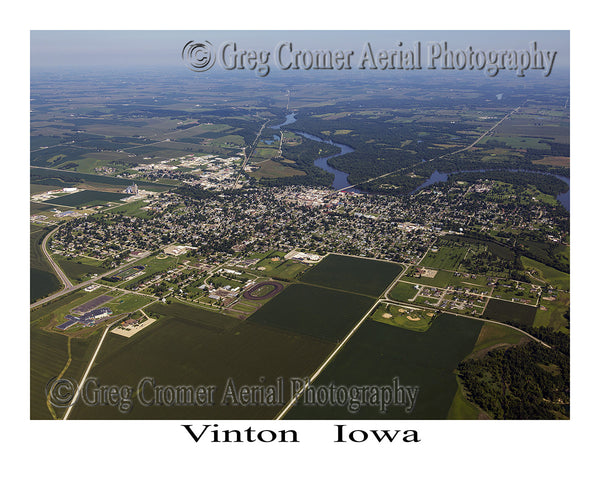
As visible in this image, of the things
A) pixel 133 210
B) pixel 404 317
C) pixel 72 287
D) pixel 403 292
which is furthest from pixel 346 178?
pixel 72 287

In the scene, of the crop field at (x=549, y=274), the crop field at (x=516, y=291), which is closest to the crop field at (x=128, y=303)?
the crop field at (x=516, y=291)

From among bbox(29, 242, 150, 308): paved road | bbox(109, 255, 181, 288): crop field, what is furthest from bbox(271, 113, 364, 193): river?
bbox(29, 242, 150, 308): paved road

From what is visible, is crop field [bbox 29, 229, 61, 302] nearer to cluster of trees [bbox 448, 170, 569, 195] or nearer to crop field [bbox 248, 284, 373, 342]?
crop field [bbox 248, 284, 373, 342]

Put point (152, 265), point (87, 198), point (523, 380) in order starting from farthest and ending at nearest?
point (87, 198) → point (152, 265) → point (523, 380)

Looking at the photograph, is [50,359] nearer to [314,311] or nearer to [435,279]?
[314,311]

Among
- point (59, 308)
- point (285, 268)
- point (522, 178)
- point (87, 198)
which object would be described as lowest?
point (59, 308)

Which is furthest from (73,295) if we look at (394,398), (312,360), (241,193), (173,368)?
(241,193)

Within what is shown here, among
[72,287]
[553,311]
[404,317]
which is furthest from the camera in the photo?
[72,287]

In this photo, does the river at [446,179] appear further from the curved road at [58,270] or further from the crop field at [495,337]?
the curved road at [58,270]
